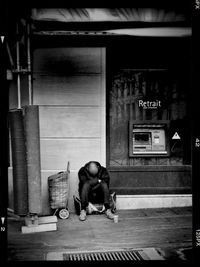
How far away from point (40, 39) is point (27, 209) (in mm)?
3766

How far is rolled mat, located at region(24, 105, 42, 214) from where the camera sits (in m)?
7.06

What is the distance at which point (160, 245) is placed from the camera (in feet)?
22.2

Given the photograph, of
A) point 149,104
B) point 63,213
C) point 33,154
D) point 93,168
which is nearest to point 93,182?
point 93,168

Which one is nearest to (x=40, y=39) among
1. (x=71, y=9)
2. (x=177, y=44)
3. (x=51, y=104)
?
(x=51, y=104)

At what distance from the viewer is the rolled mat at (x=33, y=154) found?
7062mm

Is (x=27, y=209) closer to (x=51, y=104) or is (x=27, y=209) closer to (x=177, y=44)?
(x=51, y=104)

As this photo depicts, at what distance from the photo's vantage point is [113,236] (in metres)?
7.37

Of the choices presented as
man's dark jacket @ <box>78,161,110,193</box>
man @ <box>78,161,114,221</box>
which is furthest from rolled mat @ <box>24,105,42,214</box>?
man's dark jacket @ <box>78,161,110,193</box>

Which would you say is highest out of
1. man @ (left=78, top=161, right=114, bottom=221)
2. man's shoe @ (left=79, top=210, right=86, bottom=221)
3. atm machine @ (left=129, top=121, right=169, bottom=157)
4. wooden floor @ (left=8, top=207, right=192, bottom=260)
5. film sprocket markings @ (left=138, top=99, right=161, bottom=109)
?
film sprocket markings @ (left=138, top=99, right=161, bottom=109)

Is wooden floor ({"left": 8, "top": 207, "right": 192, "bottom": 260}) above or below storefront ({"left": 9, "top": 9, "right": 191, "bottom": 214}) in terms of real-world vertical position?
below

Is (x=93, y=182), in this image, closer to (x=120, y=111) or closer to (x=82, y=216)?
(x=82, y=216)

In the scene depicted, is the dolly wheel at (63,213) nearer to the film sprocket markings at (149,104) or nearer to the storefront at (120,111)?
the storefront at (120,111)

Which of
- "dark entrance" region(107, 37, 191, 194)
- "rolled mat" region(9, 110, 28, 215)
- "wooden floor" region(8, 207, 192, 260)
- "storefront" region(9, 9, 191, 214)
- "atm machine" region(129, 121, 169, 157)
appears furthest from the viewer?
"atm machine" region(129, 121, 169, 157)

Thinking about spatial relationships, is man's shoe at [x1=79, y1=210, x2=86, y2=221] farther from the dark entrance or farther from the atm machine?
the atm machine
